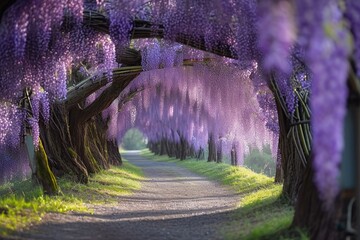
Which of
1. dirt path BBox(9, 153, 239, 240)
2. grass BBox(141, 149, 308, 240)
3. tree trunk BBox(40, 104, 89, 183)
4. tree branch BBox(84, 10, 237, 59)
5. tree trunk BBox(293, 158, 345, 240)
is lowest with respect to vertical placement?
dirt path BBox(9, 153, 239, 240)

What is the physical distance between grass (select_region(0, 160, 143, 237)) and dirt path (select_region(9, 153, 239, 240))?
0.29m

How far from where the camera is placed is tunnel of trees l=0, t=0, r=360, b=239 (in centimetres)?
373

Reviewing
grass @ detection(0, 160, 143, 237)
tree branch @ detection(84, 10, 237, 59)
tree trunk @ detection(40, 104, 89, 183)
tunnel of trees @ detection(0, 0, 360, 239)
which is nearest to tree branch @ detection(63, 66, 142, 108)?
tunnel of trees @ detection(0, 0, 360, 239)

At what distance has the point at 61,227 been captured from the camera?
796 cm

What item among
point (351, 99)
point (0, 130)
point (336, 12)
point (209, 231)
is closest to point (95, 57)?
point (0, 130)

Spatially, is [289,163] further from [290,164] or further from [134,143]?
[134,143]

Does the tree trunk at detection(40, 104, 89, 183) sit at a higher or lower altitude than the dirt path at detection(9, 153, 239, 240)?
higher

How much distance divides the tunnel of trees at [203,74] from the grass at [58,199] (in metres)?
0.50

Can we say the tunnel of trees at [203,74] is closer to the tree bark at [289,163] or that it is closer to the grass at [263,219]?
the tree bark at [289,163]

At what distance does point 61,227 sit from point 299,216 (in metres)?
3.64

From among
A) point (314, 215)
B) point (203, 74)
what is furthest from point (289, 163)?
point (203, 74)

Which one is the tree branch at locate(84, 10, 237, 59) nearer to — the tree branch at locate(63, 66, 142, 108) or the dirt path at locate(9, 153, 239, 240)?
the dirt path at locate(9, 153, 239, 240)

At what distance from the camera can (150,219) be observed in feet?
31.9

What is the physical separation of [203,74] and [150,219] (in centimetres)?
617
